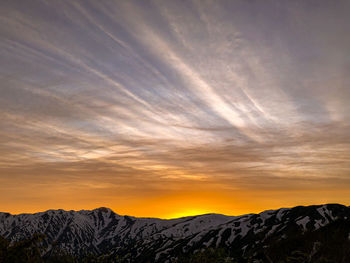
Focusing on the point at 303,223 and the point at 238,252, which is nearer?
the point at 238,252

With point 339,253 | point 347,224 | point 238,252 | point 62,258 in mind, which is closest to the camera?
point 62,258

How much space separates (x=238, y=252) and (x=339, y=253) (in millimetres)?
133088

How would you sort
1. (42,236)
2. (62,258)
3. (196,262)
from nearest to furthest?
1. (42,236)
2. (62,258)
3. (196,262)

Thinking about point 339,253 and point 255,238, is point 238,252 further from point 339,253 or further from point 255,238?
point 339,253

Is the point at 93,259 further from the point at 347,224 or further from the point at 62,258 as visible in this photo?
the point at 347,224

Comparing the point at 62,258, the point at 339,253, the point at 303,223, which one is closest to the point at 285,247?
the point at 339,253

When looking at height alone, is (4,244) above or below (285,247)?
above

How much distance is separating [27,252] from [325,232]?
86572 millimetres

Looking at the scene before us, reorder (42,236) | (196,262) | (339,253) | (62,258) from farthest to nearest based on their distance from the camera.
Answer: (196,262) < (339,253) < (62,258) < (42,236)

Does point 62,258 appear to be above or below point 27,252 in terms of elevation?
below

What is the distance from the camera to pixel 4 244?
23.1 metres

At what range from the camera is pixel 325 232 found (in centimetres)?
9025

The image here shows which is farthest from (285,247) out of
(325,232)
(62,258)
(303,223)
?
(303,223)

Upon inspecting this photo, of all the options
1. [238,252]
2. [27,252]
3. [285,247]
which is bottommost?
[238,252]
